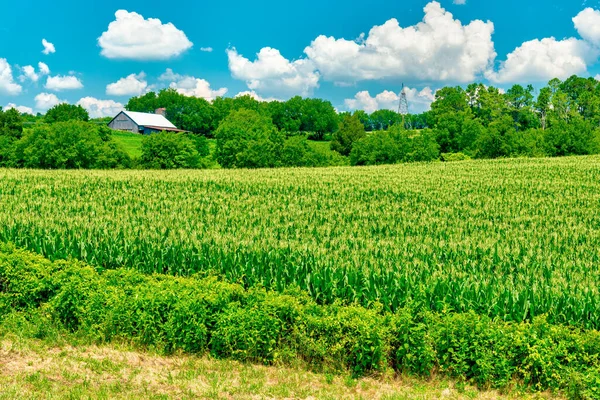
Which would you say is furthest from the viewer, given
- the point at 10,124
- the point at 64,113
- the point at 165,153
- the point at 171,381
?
the point at 64,113

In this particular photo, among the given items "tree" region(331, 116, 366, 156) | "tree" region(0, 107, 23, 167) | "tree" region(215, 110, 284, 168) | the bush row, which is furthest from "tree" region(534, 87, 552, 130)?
the bush row

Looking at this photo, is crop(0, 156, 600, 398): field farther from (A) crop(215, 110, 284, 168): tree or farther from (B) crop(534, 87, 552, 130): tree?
(B) crop(534, 87, 552, 130): tree

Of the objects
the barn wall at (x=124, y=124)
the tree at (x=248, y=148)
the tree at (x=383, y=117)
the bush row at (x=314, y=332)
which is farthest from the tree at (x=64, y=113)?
the bush row at (x=314, y=332)

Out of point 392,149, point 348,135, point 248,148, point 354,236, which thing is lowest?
point 354,236

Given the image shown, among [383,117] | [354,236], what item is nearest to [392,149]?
[354,236]

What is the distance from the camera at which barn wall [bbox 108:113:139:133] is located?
5310 inches

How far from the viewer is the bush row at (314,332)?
26.4 feet

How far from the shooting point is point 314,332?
8.88m

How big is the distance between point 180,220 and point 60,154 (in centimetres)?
5552

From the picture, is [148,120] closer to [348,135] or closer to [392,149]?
[348,135]

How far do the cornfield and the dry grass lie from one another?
1.61 meters

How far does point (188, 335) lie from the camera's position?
9.19 metres

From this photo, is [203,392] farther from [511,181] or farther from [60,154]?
[60,154]

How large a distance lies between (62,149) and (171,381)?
66976 millimetres
